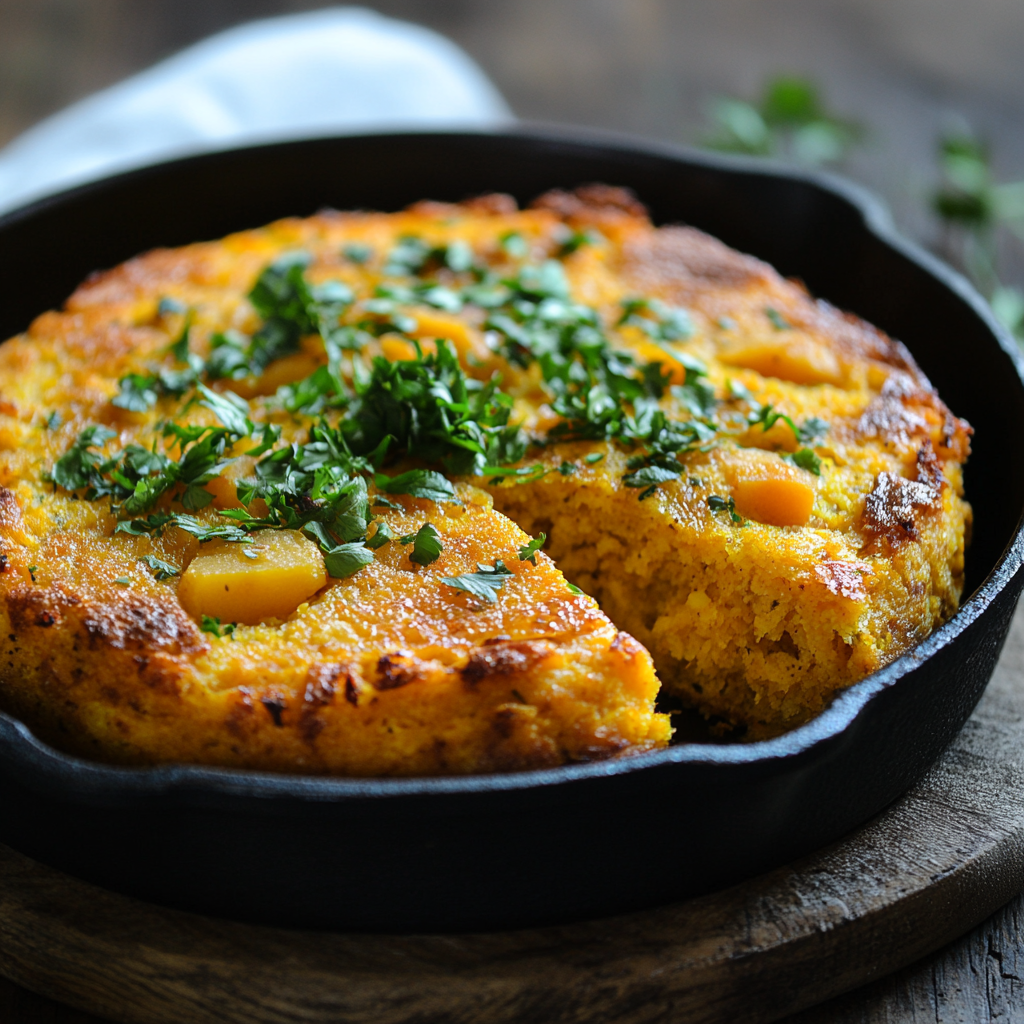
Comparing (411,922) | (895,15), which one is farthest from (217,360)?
(895,15)

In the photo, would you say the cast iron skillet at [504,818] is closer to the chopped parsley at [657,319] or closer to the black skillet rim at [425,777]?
the black skillet rim at [425,777]

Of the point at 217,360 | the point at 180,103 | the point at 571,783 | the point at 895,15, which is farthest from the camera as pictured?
the point at 895,15

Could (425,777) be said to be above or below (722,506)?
below

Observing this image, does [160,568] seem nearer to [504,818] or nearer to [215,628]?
[215,628]

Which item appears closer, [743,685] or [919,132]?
[743,685]

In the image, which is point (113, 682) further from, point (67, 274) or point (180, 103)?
point (180, 103)

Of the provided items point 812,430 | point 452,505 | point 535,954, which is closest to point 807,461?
point 812,430
